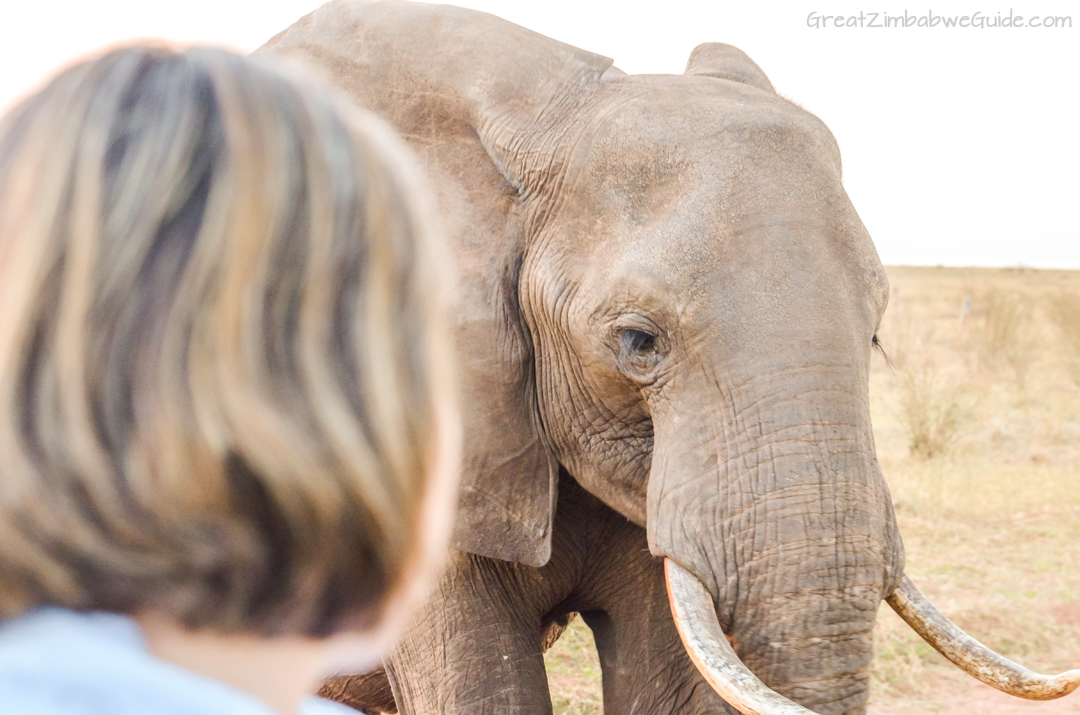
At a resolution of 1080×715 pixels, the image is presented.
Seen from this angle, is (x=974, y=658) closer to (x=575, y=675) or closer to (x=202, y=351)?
(x=202, y=351)

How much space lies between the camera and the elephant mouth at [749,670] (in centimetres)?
199

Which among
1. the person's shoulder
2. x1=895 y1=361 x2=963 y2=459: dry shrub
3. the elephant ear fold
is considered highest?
the elephant ear fold

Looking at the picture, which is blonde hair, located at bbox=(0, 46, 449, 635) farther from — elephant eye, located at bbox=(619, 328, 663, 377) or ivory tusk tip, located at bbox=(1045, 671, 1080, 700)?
ivory tusk tip, located at bbox=(1045, 671, 1080, 700)

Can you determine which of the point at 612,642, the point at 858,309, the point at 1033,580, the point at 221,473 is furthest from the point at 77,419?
the point at 1033,580

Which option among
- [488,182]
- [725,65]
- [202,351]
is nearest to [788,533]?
[488,182]

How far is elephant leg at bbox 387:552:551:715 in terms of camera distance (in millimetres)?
2660

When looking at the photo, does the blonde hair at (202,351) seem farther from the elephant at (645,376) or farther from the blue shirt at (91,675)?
the elephant at (645,376)

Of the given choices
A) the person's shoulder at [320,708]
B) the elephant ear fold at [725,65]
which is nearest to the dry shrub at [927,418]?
the elephant ear fold at [725,65]

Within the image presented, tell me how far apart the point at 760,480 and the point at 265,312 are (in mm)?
1568

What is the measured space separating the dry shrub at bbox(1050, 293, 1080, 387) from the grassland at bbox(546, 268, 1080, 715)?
0.07 feet

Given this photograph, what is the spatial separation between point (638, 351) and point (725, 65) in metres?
0.90

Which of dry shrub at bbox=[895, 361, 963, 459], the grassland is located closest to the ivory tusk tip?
the grassland

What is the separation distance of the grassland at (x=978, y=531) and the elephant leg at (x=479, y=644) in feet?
3.85

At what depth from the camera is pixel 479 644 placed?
2676 mm
